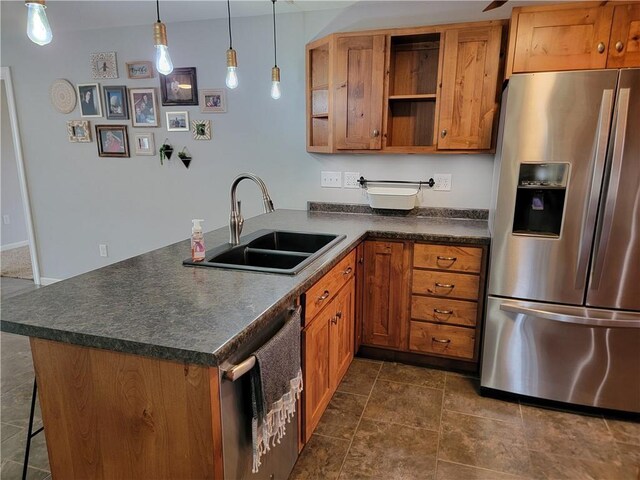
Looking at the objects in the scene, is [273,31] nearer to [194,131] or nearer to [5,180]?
[194,131]

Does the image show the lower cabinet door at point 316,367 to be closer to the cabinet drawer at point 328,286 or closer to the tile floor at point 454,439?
the cabinet drawer at point 328,286

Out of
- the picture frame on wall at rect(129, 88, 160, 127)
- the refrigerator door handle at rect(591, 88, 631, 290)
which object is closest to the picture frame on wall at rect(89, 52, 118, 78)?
the picture frame on wall at rect(129, 88, 160, 127)

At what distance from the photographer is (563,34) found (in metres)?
2.09

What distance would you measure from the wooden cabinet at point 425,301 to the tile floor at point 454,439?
0.24 m

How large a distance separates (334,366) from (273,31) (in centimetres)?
239

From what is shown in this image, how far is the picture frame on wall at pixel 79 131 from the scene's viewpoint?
3637 mm

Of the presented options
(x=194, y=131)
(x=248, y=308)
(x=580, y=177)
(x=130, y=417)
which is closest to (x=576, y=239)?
(x=580, y=177)

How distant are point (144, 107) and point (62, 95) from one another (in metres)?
0.87

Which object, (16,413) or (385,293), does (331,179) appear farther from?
(16,413)

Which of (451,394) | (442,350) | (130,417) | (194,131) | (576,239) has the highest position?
(194,131)

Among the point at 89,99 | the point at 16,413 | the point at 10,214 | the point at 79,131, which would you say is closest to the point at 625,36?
the point at 16,413

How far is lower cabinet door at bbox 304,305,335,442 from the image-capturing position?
1.72 metres

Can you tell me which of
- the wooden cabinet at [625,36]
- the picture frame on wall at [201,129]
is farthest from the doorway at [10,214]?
the wooden cabinet at [625,36]

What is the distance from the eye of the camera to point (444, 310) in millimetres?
2502
